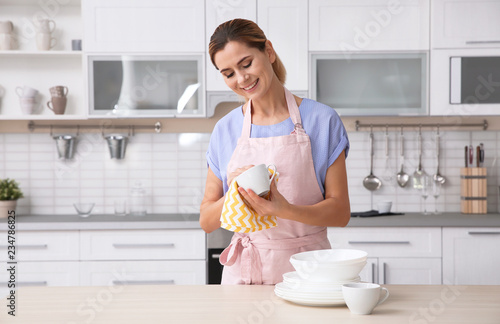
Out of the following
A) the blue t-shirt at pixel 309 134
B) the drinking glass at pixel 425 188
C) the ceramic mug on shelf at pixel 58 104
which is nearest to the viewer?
the blue t-shirt at pixel 309 134

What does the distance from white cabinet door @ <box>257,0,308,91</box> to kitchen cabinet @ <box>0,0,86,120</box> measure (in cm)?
126

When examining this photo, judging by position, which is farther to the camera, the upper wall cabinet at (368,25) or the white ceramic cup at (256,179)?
the upper wall cabinet at (368,25)

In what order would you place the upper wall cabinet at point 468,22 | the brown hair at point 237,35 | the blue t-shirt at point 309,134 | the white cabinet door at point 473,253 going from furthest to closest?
the upper wall cabinet at point 468,22 → the white cabinet door at point 473,253 → the blue t-shirt at point 309,134 → the brown hair at point 237,35

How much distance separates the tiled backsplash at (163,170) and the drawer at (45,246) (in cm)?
54

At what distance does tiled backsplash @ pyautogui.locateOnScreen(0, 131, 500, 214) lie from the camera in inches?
144

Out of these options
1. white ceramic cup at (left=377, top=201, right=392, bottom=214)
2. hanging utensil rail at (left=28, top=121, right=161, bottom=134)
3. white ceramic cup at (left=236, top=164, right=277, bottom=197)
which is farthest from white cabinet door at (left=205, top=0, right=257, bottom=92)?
white ceramic cup at (left=236, top=164, right=277, bottom=197)

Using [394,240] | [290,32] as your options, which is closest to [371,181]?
[394,240]

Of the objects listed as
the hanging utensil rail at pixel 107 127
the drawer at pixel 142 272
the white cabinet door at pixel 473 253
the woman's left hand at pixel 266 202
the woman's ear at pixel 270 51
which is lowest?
the drawer at pixel 142 272

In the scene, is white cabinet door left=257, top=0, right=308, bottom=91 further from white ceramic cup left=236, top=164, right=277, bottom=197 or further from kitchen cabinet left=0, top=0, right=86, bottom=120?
white ceramic cup left=236, top=164, right=277, bottom=197

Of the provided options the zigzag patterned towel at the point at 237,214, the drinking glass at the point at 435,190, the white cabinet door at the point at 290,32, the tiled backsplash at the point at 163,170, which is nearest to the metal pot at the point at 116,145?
the tiled backsplash at the point at 163,170

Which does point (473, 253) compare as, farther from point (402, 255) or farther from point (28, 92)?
point (28, 92)

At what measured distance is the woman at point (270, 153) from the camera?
1.62 m

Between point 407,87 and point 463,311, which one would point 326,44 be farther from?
point 463,311

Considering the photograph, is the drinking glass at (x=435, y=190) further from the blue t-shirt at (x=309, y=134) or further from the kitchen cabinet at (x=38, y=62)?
the kitchen cabinet at (x=38, y=62)
